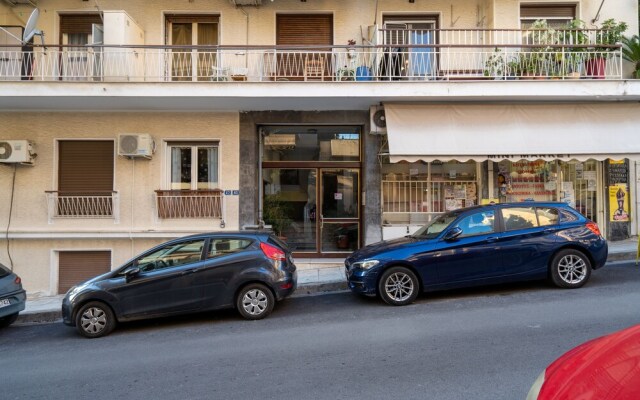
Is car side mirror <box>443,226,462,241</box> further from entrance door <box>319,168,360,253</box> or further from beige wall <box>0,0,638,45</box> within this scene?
beige wall <box>0,0,638,45</box>

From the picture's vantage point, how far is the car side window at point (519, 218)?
291 inches

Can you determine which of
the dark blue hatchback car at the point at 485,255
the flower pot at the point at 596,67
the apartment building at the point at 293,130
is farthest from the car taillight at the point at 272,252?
the flower pot at the point at 596,67

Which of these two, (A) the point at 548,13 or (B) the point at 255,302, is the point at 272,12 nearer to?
(A) the point at 548,13

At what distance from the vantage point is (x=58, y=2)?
1101 centimetres

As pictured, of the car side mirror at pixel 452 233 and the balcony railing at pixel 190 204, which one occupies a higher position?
the balcony railing at pixel 190 204

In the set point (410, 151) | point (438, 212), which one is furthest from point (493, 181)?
point (410, 151)

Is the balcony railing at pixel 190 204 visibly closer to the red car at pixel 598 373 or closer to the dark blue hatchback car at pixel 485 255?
the dark blue hatchback car at pixel 485 255

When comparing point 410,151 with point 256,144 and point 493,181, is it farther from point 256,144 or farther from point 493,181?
point 256,144

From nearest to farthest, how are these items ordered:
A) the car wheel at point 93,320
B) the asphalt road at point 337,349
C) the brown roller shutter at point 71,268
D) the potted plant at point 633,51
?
the asphalt road at point 337,349 < the car wheel at point 93,320 < the potted plant at point 633,51 < the brown roller shutter at point 71,268

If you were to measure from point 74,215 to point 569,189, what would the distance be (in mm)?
12707

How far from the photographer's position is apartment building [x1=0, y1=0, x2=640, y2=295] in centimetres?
1011

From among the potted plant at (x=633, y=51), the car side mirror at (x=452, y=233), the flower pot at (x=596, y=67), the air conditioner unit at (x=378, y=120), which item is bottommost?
the car side mirror at (x=452, y=233)

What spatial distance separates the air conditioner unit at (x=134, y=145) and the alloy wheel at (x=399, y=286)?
6.87 metres

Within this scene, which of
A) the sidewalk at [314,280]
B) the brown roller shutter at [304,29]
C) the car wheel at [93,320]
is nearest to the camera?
the car wheel at [93,320]
